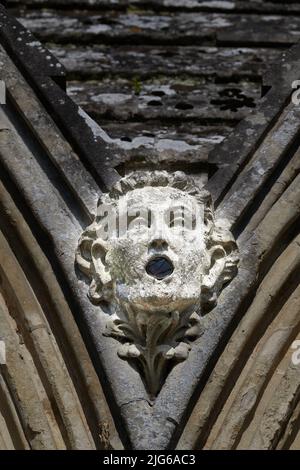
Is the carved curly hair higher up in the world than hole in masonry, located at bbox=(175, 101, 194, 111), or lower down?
higher up

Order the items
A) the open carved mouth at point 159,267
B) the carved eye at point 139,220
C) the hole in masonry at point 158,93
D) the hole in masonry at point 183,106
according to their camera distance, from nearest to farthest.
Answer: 1. the open carved mouth at point 159,267
2. the carved eye at point 139,220
3. the hole in masonry at point 183,106
4. the hole in masonry at point 158,93

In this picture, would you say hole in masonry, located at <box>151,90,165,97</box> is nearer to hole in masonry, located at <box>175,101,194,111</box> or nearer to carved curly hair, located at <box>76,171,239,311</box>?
hole in masonry, located at <box>175,101,194,111</box>

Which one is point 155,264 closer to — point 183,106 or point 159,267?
point 159,267

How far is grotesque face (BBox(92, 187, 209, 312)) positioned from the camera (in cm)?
621

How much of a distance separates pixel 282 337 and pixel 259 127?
36.9 inches

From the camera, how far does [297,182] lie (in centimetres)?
671

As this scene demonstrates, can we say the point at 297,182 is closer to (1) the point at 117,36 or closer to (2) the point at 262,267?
(2) the point at 262,267

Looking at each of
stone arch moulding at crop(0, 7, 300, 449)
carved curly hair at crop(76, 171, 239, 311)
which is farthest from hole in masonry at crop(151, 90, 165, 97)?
carved curly hair at crop(76, 171, 239, 311)

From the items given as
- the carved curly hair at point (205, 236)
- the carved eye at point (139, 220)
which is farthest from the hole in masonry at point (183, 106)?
the carved eye at point (139, 220)

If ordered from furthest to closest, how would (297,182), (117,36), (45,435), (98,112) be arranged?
(117,36)
(98,112)
(297,182)
(45,435)

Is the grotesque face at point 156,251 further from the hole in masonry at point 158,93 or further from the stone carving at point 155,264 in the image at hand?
the hole in masonry at point 158,93

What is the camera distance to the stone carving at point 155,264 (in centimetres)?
618

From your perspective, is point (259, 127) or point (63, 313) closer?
point (63, 313)

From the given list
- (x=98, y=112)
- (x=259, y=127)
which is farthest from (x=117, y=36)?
(x=259, y=127)
